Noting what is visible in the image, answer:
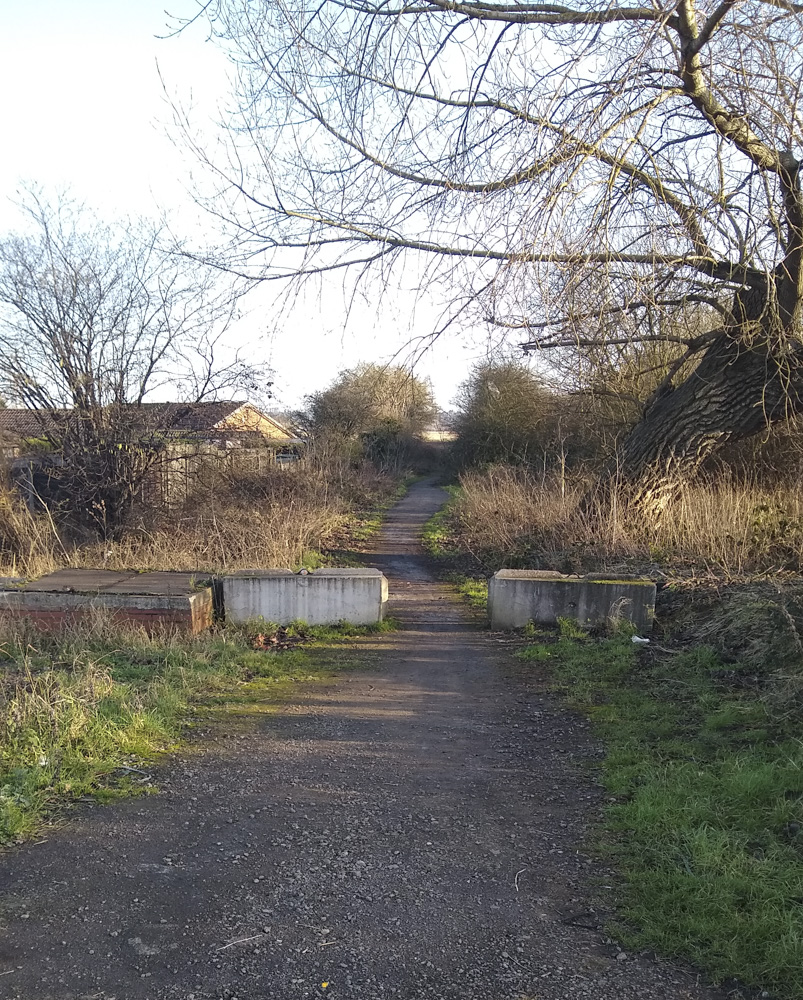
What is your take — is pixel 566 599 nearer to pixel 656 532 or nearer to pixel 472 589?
pixel 472 589

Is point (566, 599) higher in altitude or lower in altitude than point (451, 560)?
lower

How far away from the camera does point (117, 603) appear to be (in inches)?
280

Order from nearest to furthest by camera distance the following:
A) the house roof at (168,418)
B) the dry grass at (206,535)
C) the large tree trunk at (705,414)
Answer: the dry grass at (206,535) < the large tree trunk at (705,414) < the house roof at (168,418)

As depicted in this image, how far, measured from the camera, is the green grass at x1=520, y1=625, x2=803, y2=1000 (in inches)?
106

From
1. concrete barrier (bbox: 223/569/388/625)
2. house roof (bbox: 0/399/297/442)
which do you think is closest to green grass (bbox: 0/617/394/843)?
concrete barrier (bbox: 223/569/388/625)

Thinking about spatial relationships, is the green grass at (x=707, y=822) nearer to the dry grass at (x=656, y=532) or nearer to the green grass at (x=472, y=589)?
the dry grass at (x=656, y=532)

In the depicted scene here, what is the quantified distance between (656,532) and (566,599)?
9.24 feet

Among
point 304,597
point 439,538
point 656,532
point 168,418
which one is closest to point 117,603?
point 304,597

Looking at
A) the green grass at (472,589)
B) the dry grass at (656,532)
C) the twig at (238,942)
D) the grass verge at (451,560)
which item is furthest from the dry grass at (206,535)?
the twig at (238,942)

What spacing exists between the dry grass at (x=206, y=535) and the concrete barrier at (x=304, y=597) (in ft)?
2.76

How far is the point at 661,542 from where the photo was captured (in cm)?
960

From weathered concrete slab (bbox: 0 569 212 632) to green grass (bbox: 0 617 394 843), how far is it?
0.17 metres

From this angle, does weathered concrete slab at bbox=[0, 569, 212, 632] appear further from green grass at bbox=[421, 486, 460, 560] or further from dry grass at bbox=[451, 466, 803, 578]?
green grass at bbox=[421, 486, 460, 560]

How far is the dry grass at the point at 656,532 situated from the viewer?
8.20m
